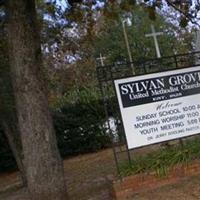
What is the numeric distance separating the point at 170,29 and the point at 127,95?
133ft

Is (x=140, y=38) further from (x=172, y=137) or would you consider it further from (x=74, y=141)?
(x=172, y=137)

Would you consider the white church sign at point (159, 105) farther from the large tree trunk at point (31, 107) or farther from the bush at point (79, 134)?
the bush at point (79, 134)

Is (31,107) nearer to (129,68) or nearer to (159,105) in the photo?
(159,105)

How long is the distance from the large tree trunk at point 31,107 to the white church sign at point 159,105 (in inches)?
57.1

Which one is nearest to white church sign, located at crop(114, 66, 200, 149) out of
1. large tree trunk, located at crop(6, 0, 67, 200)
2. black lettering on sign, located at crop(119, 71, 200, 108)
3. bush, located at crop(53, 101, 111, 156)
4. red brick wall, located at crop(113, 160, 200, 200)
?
black lettering on sign, located at crop(119, 71, 200, 108)

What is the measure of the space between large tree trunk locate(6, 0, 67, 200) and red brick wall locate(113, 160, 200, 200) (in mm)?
966

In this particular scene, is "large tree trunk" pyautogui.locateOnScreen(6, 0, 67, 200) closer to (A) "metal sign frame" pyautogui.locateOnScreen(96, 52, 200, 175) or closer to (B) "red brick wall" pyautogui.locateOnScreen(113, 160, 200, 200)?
(B) "red brick wall" pyautogui.locateOnScreen(113, 160, 200, 200)

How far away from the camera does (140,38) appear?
175 ft

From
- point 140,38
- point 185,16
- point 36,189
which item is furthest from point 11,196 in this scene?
point 140,38

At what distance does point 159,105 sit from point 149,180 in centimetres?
128

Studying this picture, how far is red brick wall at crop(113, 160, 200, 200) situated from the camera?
821 cm

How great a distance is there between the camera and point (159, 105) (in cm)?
898

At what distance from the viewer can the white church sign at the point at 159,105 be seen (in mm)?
8766

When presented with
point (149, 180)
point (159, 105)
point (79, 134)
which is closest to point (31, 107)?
point (149, 180)
